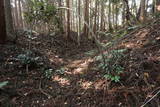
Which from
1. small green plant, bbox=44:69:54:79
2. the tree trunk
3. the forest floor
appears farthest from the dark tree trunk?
small green plant, bbox=44:69:54:79

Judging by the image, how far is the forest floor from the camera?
3037 mm

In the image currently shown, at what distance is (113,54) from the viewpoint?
3896 millimetres

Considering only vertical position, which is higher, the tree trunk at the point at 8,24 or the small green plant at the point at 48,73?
the tree trunk at the point at 8,24

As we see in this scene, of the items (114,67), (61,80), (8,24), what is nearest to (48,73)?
(61,80)

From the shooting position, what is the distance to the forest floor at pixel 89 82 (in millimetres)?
3037

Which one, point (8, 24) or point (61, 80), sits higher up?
point (8, 24)

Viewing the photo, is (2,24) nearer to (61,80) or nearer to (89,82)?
(61,80)

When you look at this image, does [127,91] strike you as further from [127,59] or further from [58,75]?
[58,75]

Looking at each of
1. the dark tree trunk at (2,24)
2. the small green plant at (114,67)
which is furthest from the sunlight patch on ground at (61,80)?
the dark tree trunk at (2,24)

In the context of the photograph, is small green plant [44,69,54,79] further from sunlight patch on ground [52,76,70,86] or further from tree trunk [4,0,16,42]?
tree trunk [4,0,16,42]

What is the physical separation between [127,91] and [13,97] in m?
2.49

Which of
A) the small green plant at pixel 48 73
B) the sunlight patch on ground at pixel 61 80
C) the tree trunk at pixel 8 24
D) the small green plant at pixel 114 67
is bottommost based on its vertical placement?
the sunlight patch on ground at pixel 61 80

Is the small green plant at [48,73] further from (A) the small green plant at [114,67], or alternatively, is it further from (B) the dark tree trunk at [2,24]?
(B) the dark tree trunk at [2,24]

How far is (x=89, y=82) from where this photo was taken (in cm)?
391
